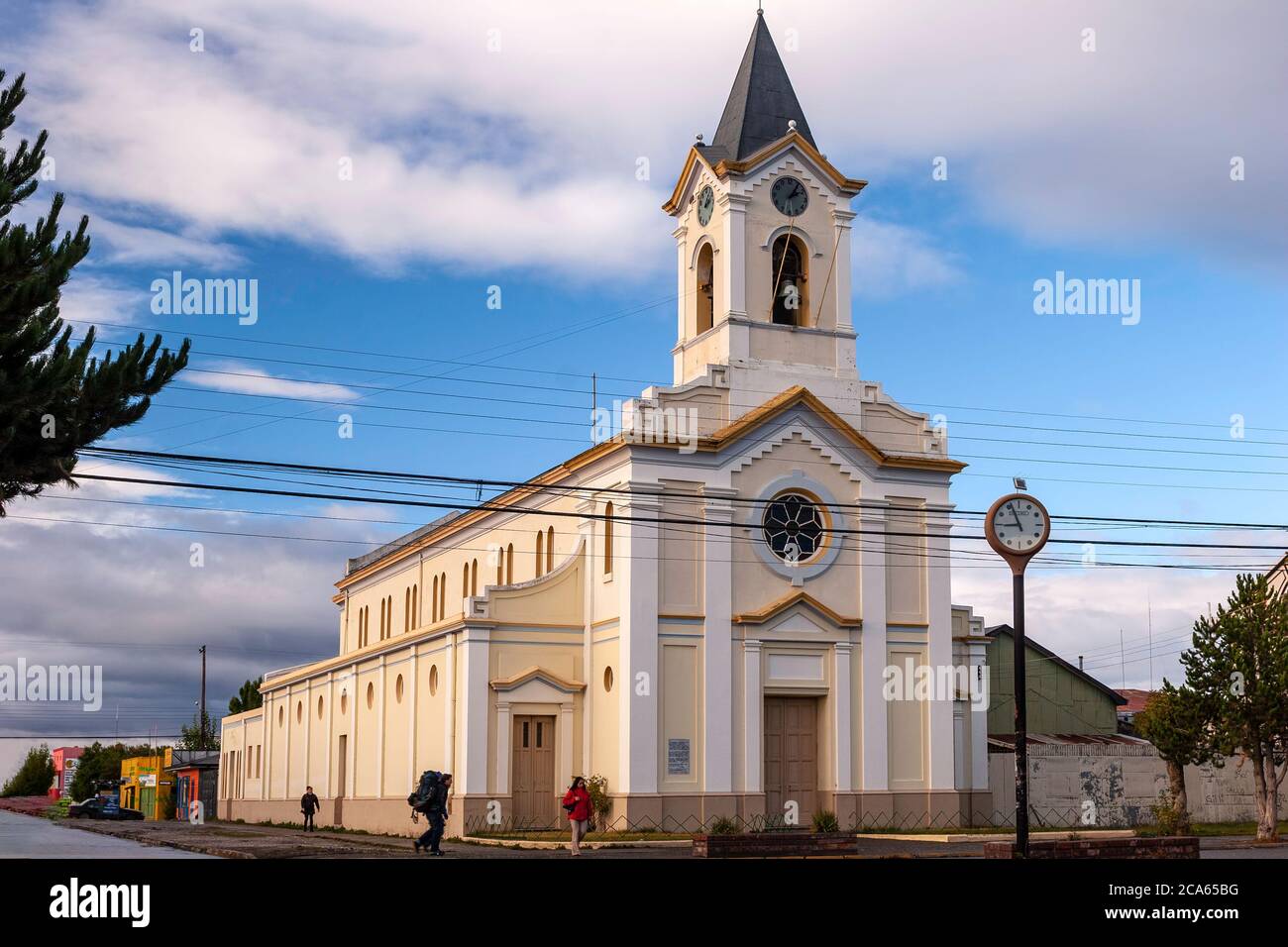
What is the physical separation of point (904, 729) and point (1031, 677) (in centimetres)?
2176

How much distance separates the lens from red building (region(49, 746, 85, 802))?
17112cm

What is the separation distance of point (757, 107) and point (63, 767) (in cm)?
16328

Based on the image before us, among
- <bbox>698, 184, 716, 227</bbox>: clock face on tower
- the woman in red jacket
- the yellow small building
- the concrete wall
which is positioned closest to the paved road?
the woman in red jacket

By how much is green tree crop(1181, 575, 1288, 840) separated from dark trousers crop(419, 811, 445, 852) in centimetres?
1913

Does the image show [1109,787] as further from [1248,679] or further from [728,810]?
[728,810]

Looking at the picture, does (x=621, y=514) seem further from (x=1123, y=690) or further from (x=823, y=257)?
(x=1123, y=690)

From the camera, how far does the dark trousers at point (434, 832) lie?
3042 cm

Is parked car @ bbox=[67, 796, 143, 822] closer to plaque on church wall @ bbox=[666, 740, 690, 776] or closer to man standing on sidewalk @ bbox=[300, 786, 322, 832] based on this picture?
man standing on sidewalk @ bbox=[300, 786, 322, 832]

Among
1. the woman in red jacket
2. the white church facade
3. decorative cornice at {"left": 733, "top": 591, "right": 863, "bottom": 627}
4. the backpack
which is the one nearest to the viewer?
the woman in red jacket

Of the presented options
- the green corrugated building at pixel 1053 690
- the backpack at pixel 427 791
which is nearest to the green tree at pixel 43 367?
the backpack at pixel 427 791

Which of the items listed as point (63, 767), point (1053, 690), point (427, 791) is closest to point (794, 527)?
point (427, 791)

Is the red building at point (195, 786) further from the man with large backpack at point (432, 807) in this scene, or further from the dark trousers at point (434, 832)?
the dark trousers at point (434, 832)

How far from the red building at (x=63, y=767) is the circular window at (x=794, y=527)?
5682 inches

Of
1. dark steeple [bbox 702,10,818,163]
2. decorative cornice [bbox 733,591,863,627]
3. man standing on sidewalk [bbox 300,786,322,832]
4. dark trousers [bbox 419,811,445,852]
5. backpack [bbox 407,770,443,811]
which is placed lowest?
man standing on sidewalk [bbox 300,786,322,832]
